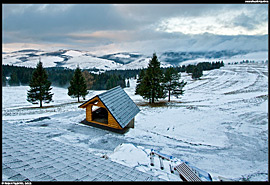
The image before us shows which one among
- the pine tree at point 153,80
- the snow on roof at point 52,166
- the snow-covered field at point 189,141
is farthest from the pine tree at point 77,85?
the snow on roof at point 52,166

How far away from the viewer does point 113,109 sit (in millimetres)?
12797

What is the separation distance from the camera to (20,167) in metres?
3.21

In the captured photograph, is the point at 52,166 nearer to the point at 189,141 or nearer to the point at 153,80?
the point at 189,141

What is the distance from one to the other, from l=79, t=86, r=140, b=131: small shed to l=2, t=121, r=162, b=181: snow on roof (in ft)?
24.8

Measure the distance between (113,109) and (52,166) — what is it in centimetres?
931

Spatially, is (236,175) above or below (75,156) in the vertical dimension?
below

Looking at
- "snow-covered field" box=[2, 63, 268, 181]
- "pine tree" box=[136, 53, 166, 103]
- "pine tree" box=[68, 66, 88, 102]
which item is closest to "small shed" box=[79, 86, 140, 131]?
"snow-covered field" box=[2, 63, 268, 181]

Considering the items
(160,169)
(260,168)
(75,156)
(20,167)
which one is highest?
(20,167)

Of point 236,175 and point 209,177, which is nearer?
point 209,177

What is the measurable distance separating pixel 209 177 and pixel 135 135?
6328mm

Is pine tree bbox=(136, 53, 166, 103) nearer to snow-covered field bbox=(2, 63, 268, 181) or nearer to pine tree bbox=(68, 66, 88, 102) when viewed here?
snow-covered field bbox=(2, 63, 268, 181)

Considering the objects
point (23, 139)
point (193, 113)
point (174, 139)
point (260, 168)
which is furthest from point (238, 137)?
point (23, 139)

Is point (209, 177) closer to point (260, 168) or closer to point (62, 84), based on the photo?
point (260, 168)

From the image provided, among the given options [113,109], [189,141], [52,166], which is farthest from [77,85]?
[52,166]
